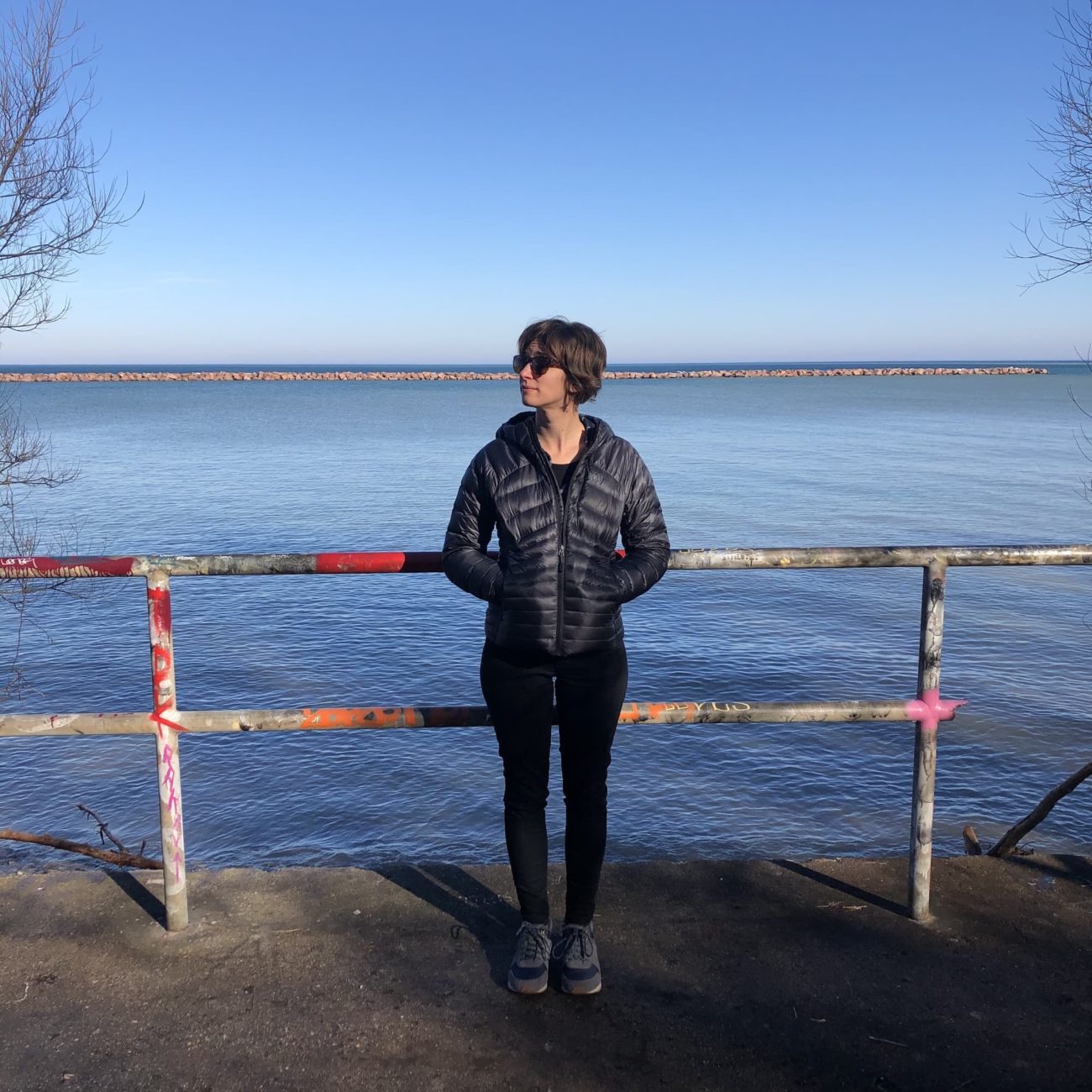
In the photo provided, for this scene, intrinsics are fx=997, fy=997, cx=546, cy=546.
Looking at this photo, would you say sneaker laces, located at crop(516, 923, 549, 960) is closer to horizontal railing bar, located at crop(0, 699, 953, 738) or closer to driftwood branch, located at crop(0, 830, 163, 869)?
horizontal railing bar, located at crop(0, 699, 953, 738)

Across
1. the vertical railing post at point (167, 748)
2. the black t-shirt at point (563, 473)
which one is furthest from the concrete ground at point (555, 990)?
the black t-shirt at point (563, 473)

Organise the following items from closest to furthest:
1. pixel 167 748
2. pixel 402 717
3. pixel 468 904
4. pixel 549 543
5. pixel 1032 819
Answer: pixel 549 543, pixel 167 748, pixel 402 717, pixel 468 904, pixel 1032 819

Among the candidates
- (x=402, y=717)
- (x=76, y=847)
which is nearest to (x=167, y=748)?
(x=402, y=717)

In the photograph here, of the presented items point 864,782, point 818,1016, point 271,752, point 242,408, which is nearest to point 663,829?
point 864,782

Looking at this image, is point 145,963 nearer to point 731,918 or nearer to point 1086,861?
point 731,918

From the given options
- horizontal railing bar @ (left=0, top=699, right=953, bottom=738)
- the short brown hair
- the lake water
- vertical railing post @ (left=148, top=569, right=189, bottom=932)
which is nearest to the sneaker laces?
horizontal railing bar @ (left=0, top=699, right=953, bottom=738)

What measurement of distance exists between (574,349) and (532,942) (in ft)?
5.92

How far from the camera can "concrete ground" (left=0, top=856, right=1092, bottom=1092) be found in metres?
2.59

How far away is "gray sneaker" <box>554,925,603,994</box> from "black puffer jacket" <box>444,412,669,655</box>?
2.96 ft

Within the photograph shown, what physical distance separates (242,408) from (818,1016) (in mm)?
86311

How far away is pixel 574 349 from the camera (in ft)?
9.55

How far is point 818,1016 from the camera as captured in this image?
9.22 ft

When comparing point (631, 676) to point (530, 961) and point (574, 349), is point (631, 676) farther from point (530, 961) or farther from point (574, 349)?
point (574, 349)

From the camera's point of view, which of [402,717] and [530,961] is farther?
[402,717]
